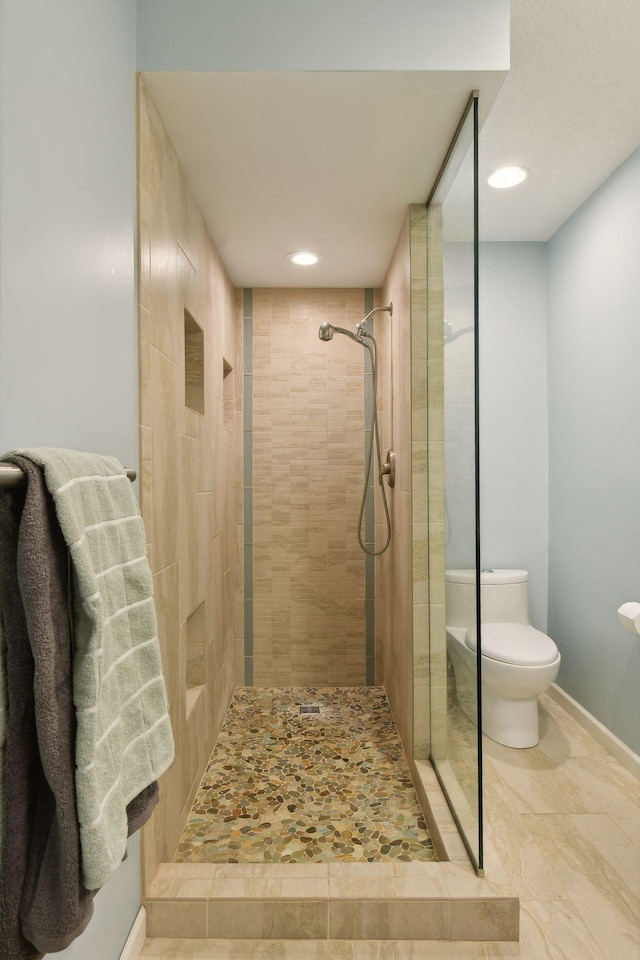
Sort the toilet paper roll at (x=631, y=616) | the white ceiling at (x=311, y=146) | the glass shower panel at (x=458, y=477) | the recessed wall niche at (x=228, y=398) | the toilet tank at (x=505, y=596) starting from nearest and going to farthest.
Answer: the white ceiling at (x=311, y=146) → the glass shower panel at (x=458, y=477) → the toilet paper roll at (x=631, y=616) → the toilet tank at (x=505, y=596) → the recessed wall niche at (x=228, y=398)

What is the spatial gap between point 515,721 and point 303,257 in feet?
7.37

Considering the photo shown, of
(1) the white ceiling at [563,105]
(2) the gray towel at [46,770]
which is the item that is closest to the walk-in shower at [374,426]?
(1) the white ceiling at [563,105]

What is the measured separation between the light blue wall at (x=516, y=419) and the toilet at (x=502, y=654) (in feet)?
0.62

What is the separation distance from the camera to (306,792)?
2045 millimetres

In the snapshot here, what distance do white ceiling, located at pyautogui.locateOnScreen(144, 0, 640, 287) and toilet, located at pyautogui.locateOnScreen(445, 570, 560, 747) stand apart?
131cm

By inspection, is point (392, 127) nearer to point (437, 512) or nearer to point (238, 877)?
point (437, 512)

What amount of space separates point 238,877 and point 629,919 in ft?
3.42

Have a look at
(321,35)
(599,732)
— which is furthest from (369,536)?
(321,35)

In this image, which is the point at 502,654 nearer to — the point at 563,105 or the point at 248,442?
the point at 248,442

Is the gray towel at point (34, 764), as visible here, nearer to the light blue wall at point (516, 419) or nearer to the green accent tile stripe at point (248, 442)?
the green accent tile stripe at point (248, 442)

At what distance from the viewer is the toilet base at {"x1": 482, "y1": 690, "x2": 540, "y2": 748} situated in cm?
245

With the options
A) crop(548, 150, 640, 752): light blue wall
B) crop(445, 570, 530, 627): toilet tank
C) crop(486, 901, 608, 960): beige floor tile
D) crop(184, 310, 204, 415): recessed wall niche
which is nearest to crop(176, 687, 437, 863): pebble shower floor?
crop(486, 901, 608, 960): beige floor tile

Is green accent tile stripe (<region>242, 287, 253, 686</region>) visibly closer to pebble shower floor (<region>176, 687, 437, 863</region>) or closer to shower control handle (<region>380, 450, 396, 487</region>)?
pebble shower floor (<region>176, 687, 437, 863</region>)

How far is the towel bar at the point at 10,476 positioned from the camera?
0.67m
